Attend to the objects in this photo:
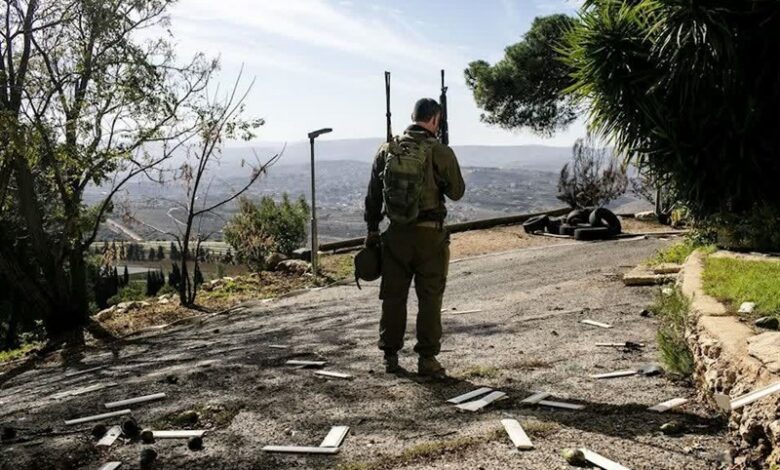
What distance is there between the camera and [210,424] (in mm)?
4555

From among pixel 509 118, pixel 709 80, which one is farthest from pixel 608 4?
pixel 509 118

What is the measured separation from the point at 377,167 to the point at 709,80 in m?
6.61

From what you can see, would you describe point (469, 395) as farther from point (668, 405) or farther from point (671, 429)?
point (671, 429)

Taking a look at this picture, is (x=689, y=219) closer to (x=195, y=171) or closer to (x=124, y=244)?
(x=195, y=171)

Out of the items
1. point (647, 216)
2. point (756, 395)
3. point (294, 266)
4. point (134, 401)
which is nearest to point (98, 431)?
point (134, 401)

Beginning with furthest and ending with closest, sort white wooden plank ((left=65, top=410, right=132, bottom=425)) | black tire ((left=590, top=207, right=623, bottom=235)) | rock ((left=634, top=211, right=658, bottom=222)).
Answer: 1. rock ((left=634, top=211, right=658, bottom=222))
2. black tire ((left=590, top=207, right=623, bottom=235))
3. white wooden plank ((left=65, top=410, right=132, bottom=425))

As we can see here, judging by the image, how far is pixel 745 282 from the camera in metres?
5.80

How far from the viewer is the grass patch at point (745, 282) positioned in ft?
16.5

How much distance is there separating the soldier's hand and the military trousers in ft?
0.26

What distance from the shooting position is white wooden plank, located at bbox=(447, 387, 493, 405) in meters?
4.73

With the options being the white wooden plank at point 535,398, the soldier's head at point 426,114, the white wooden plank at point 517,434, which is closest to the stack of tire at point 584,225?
the soldier's head at point 426,114

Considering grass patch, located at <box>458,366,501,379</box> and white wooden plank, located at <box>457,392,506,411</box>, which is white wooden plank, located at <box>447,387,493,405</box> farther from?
grass patch, located at <box>458,366,501,379</box>

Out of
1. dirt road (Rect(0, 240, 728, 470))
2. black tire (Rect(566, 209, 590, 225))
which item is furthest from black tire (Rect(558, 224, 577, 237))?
dirt road (Rect(0, 240, 728, 470))

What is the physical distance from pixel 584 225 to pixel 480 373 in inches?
551
